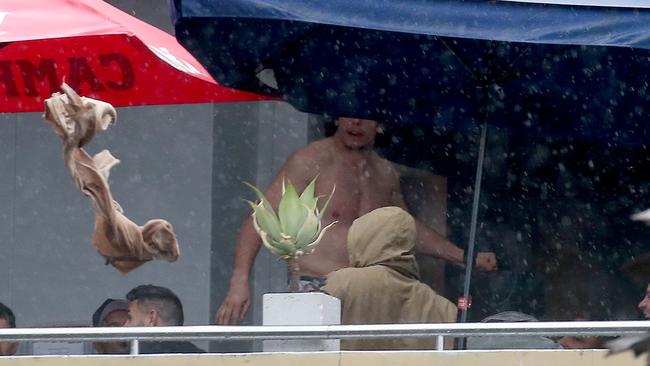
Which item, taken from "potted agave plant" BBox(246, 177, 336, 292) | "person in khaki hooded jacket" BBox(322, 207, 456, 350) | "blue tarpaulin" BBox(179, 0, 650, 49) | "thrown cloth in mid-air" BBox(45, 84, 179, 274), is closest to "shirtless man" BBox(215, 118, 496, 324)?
"thrown cloth in mid-air" BBox(45, 84, 179, 274)

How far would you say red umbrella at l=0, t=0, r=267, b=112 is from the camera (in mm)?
6246

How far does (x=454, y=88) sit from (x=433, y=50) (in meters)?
0.23

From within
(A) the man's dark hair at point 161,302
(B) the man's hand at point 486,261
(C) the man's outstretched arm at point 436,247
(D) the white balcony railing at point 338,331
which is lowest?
(A) the man's dark hair at point 161,302

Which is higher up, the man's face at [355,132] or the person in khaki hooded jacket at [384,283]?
the man's face at [355,132]

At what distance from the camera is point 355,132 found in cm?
698

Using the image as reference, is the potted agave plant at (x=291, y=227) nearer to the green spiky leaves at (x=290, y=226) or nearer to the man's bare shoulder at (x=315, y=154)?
the green spiky leaves at (x=290, y=226)

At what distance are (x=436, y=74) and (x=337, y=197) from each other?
0.83m

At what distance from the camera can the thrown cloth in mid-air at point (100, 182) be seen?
5629 millimetres

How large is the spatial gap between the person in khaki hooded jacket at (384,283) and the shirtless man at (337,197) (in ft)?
4.06

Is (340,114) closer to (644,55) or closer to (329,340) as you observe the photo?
(644,55)

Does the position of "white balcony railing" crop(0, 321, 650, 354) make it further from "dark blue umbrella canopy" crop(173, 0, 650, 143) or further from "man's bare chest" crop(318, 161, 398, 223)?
"man's bare chest" crop(318, 161, 398, 223)

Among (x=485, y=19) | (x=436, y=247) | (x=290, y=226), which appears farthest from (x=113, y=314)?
(x=485, y=19)

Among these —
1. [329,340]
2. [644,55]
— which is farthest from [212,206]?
[329,340]

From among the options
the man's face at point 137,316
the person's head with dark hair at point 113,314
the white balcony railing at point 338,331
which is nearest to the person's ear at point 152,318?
the man's face at point 137,316
